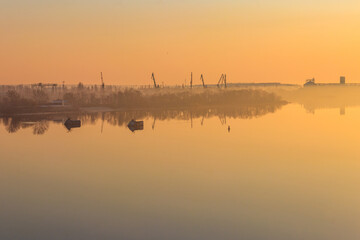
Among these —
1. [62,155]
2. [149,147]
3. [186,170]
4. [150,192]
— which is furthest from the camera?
[149,147]

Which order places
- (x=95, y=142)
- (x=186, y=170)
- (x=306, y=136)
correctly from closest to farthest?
(x=186, y=170)
(x=95, y=142)
(x=306, y=136)

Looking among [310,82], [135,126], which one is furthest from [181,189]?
[310,82]

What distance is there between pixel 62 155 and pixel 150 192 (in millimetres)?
14680

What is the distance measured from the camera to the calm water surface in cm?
1711

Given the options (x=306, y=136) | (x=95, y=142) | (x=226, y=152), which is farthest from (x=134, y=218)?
(x=306, y=136)

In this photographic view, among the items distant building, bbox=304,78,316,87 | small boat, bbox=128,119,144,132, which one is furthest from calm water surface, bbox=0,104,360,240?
distant building, bbox=304,78,316,87

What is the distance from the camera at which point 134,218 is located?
59.7 ft

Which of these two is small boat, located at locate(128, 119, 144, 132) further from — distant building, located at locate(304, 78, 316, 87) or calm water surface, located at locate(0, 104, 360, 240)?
distant building, located at locate(304, 78, 316, 87)

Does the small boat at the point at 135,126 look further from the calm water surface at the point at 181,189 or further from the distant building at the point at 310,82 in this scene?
the distant building at the point at 310,82

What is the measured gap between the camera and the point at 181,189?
2292 cm

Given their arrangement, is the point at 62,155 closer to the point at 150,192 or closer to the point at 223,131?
the point at 150,192

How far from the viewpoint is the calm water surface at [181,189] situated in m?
17.1

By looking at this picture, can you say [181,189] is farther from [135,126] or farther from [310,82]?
[310,82]

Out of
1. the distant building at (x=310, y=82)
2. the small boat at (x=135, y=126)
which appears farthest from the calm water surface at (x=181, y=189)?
the distant building at (x=310, y=82)
